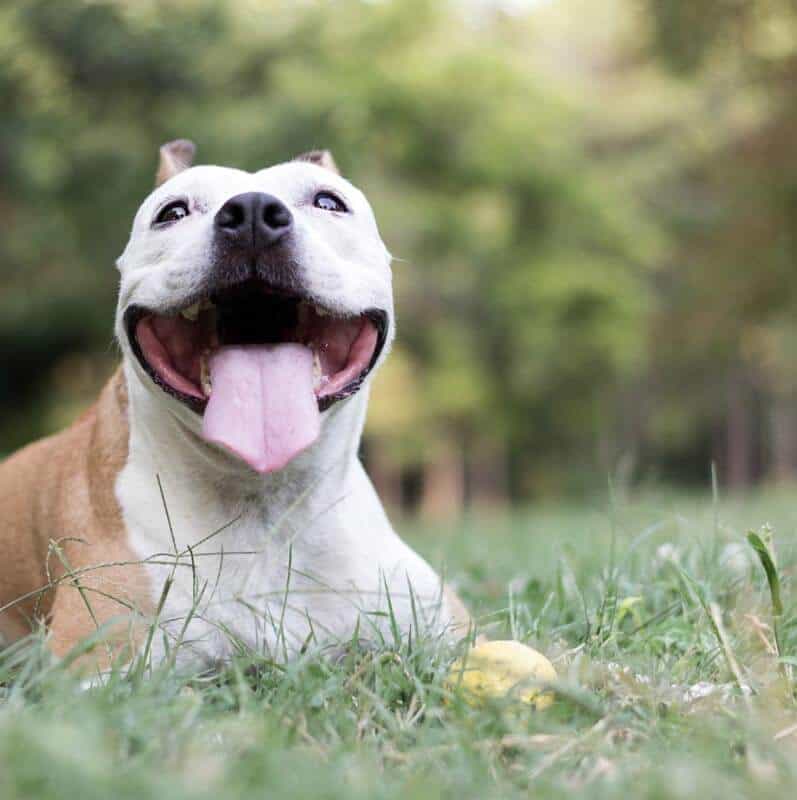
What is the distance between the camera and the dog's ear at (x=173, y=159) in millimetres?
3485

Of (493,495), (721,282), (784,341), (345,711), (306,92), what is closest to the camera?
(345,711)

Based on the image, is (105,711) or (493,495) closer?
(105,711)

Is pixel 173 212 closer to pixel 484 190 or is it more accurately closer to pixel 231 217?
pixel 231 217

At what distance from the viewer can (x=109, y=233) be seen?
1255 centimetres

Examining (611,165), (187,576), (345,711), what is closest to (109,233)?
(187,576)

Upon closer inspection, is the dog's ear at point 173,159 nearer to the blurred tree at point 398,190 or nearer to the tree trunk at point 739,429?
the blurred tree at point 398,190

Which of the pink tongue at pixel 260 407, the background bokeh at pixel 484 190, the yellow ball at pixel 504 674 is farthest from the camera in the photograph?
the background bokeh at pixel 484 190

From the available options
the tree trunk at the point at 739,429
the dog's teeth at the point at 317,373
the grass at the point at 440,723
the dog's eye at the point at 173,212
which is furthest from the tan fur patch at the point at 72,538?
the tree trunk at the point at 739,429

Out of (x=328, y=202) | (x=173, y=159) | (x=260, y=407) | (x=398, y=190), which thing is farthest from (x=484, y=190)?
(x=260, y=407)

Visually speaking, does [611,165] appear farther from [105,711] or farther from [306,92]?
[105,711]

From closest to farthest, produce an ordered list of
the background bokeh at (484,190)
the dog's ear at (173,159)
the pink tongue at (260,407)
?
the pink tongue at (260,407)
the dog's ear at (173,159)
the background bokeh at (484,190)

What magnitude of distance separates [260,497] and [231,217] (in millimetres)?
739

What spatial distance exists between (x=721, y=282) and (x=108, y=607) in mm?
13609

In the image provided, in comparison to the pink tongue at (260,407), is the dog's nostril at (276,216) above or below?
above
